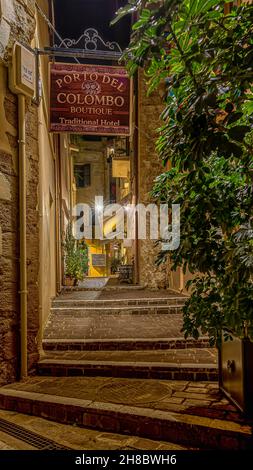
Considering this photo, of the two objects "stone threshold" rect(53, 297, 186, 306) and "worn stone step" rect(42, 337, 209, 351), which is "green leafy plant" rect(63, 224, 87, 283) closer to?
"stone threshold" rect(53, 297, 186, 306)

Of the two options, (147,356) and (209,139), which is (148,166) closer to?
(147,356)

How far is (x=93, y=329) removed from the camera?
6844mm

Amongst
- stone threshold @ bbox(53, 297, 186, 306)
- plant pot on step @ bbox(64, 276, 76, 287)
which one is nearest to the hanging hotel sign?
stone threshold @ bbox(53, 297, 186, 306)

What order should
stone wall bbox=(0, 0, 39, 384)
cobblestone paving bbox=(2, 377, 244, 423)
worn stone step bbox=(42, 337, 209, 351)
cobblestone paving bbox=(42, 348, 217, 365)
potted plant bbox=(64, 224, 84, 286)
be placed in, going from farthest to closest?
potted plant bbox=(64, 224, 84, 286) < worn stone step bbox=(42, 337, 209, 351) < cobblestone paving bbox=(42, 348, 217, 365) < stone wall bbox=(0, 0, 39, 384) < cobblestone paving bbox=(2, 377, 244, 423)

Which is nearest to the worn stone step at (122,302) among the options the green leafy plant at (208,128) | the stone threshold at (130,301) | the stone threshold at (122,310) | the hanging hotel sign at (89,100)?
the stone threshold at (130,301)

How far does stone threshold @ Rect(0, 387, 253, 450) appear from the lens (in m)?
3.17

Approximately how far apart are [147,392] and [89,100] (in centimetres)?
518

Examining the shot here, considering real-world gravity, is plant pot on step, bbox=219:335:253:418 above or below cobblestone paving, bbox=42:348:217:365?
above

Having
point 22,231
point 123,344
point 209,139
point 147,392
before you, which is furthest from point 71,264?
point 209,139

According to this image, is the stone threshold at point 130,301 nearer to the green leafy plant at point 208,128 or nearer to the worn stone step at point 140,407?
the worn stone step at point 140,407

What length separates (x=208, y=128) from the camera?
2566 millimetres

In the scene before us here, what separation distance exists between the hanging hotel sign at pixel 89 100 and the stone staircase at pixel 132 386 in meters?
3.76

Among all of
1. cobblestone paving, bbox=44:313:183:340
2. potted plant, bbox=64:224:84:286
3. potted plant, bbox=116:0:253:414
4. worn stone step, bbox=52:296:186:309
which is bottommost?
cobblestone paving, bbox=44:313:183:340

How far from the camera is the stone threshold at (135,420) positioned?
317cm
